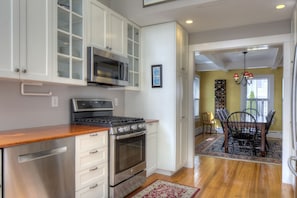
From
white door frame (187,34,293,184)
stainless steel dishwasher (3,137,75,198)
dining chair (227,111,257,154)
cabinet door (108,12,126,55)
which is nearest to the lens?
stainless steel dishwasher (3,137,75,198)

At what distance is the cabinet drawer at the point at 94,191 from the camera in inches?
81.1

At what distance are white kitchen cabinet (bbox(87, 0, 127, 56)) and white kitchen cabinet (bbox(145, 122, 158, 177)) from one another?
1.18 metres

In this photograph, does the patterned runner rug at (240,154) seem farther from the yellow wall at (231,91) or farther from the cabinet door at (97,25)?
the cabinet door at (97,25)

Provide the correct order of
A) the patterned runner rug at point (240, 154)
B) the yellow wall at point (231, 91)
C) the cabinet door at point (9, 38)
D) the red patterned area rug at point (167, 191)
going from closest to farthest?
the cabinet door at point (9, 38)
the red patterned area rug at point (167, 191)
the patterned runner rug at point (240, 154)
the yellow wall at point (231, 91)

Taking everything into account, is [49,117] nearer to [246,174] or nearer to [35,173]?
[35,173]

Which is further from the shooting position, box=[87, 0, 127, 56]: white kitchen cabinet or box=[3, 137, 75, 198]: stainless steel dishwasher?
box=[87, 0, 127, 56]: white kitchen cabinet

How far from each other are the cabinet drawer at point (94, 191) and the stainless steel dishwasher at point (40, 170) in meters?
0.11

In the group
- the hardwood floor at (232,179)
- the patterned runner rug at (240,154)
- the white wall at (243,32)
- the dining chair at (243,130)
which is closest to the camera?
the hardwood floor at (232,179)

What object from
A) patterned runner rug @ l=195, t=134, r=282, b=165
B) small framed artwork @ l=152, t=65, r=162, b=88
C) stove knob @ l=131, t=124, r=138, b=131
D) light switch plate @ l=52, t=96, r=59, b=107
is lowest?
patterned runner rug @ l=195, t=134, r=282, b=165

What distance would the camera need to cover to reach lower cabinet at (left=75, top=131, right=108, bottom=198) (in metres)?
2.02

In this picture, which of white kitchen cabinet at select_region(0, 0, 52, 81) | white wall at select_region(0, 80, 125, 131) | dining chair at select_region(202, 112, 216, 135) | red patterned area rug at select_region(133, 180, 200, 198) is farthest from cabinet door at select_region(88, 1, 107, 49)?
dining chair at select_region(202, 112, 216, 135)

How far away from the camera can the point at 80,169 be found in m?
2.04

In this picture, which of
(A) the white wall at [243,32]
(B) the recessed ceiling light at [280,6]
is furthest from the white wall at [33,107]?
(B) the recessed ceiling light at [280,6]

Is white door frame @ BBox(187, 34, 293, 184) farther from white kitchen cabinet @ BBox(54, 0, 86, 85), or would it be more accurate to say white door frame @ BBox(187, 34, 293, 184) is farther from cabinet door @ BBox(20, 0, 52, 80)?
cabinet door @ BBox(20, 0, 52, 80)
